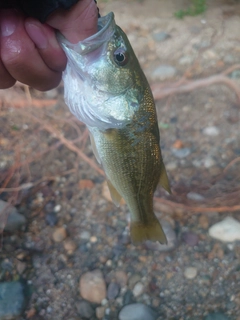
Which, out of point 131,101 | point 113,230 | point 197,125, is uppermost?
point 131,101

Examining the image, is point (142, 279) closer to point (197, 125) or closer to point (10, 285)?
point (10, 285)

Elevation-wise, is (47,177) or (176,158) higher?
(47,177)

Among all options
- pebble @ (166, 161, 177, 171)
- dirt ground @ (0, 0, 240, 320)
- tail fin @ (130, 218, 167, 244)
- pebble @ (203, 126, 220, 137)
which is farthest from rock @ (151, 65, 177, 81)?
tail fin @ (130, 218, 167, 244)

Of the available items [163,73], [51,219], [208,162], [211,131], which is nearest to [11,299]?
[51,219]

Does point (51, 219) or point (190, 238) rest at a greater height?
point (51, 219)

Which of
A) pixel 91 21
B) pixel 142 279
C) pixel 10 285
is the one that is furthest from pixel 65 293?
pixel 91 21

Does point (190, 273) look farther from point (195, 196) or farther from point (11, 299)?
point (11, 299)

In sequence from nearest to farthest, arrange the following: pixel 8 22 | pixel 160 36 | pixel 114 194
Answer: pixel 8 22
pixel 114 194
pixel 160 36
